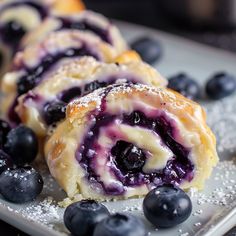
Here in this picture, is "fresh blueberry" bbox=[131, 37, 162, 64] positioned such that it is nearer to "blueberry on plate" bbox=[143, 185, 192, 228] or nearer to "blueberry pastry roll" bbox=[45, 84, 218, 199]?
"blueberry pastry roll" bbox=[45, 84, 218, 199]

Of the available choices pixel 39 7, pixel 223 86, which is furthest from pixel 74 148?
pixel 39 7

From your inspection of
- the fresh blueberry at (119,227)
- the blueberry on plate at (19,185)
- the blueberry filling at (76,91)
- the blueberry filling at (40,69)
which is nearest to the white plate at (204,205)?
the blueberry on plate at (19,185)

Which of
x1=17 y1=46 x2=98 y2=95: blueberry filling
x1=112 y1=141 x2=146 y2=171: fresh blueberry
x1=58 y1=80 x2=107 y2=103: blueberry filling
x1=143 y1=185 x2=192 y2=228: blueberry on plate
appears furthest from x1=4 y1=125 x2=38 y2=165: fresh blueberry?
x1=143 y1=185 x2=192 y2=228: blueberry on plate

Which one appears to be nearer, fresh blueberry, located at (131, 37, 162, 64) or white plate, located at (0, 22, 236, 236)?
white plate, located at (0, 22, 236, 236)

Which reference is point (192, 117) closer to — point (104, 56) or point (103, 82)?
point (103, 82)

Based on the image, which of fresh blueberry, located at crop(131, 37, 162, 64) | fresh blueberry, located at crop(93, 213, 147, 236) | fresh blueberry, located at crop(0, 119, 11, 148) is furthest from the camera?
fresh blueberry, located at crop(131, 37, 162, 64)

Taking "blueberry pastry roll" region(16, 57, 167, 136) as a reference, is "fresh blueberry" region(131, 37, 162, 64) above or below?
below

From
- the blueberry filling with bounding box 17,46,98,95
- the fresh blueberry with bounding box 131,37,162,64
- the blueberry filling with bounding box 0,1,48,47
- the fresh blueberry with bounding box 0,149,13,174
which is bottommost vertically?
the fresh blueberry with bounding box 131,37,162,64
